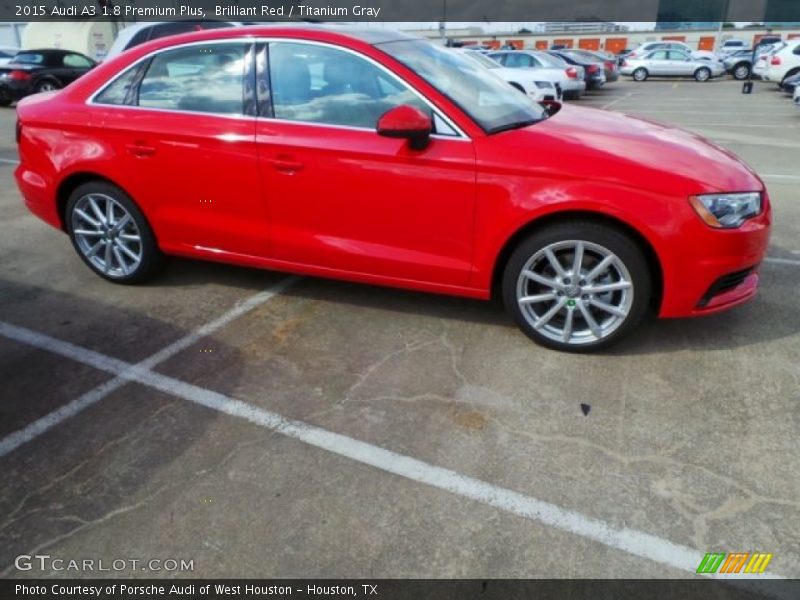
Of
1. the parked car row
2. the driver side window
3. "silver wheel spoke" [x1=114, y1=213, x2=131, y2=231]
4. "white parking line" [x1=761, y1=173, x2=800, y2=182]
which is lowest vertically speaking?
"white parking line" [x1=761, y1=173, x2=800, y2=182]

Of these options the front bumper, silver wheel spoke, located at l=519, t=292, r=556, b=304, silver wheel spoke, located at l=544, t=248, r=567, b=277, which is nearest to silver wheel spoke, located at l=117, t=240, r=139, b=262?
silver wheel spoke, located at l=519, t=292, r=556, b=304

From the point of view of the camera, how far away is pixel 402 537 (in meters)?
2.29

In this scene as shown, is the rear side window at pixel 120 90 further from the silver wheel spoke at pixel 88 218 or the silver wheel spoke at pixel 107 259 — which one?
the silver wheel spoke at pixel 107 259

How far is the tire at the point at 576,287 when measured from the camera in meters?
3.22

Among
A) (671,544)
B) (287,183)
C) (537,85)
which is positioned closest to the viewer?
(671,544)

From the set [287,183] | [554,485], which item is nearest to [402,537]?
[554,485]

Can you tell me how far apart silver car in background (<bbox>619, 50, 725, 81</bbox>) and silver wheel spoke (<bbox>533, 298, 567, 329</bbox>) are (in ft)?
87.4

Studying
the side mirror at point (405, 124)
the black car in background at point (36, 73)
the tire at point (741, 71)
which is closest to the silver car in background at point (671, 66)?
the tire at point (741, 71)

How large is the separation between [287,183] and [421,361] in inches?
51.2

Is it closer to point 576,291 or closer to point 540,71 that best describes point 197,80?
point 576,291

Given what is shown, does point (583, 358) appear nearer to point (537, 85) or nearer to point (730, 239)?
point (730, 239)

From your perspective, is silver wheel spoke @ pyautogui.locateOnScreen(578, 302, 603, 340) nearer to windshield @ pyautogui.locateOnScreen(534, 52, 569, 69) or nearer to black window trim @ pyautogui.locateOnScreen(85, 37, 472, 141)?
black window trim @ pyautogui.locateOnScreen(85, 37, 472, 141)

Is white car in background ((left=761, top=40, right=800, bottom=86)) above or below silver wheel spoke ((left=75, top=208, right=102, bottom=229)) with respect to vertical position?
above

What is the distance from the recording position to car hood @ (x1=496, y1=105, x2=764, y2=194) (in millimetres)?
3123
